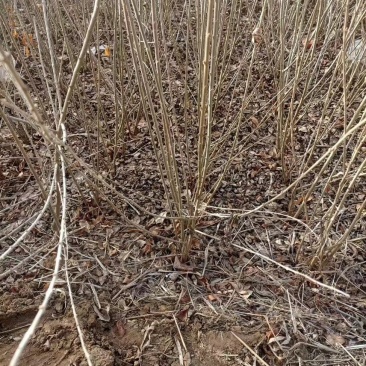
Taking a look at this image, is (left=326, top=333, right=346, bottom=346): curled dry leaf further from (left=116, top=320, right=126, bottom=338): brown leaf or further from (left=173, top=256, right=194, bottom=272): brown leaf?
(left=116, top=320, right=126, bottom=338): brown leaf

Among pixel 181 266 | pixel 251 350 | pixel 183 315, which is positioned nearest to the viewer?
pixel 251 350

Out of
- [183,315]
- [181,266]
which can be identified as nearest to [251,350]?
[183,315]

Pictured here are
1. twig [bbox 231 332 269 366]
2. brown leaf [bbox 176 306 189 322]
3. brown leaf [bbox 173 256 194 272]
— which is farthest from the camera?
brown leaf [bbox 173 256 194 272]

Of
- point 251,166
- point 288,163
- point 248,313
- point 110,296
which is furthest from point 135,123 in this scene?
point 248,313

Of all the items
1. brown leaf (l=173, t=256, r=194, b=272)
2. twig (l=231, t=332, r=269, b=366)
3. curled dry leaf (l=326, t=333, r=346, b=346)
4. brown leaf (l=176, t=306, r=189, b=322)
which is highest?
brown leaf (l=173, t=256, r=194, b=272)

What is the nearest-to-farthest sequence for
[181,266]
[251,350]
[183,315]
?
[251,350] → [183,315] → [181,266]

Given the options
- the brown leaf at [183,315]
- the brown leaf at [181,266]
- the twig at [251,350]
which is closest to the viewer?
the twig at [251,350]

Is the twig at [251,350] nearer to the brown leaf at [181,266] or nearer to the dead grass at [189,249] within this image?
the dead grass at [189,249]

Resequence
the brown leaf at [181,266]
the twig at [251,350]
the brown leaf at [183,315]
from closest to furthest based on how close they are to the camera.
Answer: the twig at [251,350] → the brown leaf at [183,315] → the brown leaf at [181,266]

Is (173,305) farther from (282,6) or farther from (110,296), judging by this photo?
(282,6)

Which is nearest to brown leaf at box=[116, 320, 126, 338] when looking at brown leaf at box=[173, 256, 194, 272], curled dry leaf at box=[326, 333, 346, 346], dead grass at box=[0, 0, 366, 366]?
dead grass at box=[0, 0, 366, 366]

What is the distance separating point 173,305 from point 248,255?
1.33 ft

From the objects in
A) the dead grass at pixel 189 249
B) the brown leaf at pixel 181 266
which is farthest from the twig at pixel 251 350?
the brown leaf at pixel 181 266

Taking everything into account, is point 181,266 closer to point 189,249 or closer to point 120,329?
point 189,249
